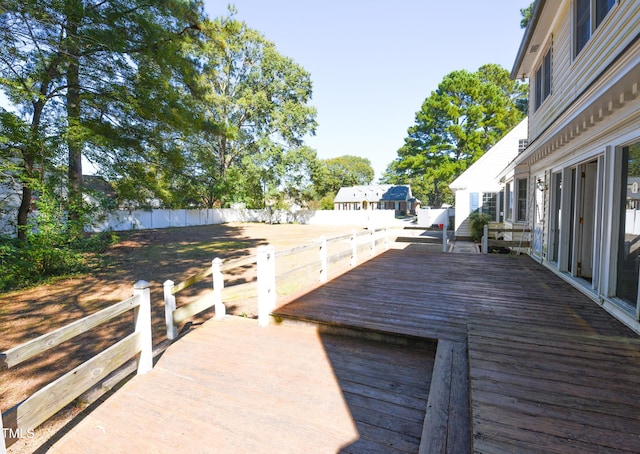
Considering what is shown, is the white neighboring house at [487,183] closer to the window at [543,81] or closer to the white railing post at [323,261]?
the window at [543,81]

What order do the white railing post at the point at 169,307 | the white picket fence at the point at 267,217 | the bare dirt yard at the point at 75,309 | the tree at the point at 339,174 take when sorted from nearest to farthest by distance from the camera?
1. the bare dirt yard at the point at 75,309
2. the white railing post at the point at 169,307
3. the white picket fence at the point at 267,217
4. the tree at the point at 339,174

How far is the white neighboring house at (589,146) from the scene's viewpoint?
144 inches

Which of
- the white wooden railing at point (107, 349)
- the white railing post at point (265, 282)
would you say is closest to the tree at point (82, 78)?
the white wooden railing at point (107, 349)

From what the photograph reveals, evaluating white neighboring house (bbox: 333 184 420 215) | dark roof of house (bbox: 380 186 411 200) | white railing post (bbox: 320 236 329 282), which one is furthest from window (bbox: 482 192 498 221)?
dark roof of house (bbox: 380 186 411 200)

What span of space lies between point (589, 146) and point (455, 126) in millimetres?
25134

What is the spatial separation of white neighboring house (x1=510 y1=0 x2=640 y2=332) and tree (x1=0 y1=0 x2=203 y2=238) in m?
10.5

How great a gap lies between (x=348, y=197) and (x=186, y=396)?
1857 inches

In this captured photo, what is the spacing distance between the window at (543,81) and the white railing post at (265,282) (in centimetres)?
785

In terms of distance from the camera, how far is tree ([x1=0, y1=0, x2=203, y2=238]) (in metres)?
7.71

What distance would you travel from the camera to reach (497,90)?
2731 cm

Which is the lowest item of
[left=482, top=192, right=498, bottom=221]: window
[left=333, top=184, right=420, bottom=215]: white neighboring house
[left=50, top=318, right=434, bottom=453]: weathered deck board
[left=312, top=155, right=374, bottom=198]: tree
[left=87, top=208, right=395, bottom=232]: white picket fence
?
[left=50, top=318, right=434, bottom=453]: weathered deck board

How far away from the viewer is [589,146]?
4.85 meters

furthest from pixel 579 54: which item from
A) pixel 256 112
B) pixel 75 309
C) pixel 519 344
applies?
pixel 256 112

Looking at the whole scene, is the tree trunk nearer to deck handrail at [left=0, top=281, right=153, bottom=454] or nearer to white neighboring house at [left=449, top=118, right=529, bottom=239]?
deck handrail at [left=0, top=281, right=153, bottom=454]
